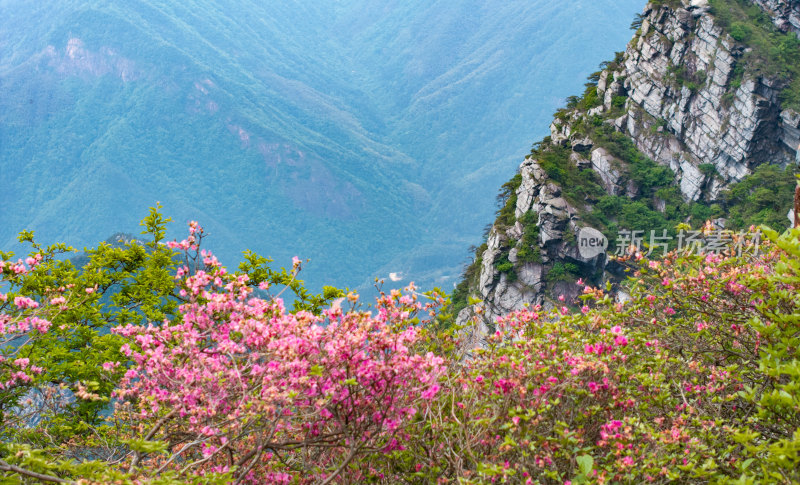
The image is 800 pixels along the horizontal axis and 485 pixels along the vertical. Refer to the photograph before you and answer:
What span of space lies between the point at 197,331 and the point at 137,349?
0.70 metres

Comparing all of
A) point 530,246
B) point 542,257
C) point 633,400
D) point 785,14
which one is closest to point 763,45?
point 785,14

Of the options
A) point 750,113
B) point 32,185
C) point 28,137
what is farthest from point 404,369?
point 28,137

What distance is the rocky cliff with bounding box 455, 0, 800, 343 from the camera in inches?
1960

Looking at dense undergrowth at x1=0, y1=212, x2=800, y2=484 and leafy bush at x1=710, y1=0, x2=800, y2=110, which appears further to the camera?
leafy bush at x1=710, y1=0, x2=800, y2=110

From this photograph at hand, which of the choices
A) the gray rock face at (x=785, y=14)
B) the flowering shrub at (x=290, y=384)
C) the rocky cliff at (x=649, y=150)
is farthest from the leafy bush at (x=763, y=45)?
the flowering shrub at (x=290, y=384)

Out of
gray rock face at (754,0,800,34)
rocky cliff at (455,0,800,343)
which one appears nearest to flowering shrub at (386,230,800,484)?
rocky cliff at (455,0,800,343)

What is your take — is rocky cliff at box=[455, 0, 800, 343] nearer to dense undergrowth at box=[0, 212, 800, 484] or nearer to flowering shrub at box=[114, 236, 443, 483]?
dense undergrowth at box=[0, 212, 800, 484]

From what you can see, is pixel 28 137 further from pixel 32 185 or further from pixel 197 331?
pixel 197 331

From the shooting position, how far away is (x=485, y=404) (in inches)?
178

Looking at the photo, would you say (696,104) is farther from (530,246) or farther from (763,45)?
(530,246)

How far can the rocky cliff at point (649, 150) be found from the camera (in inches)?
1960

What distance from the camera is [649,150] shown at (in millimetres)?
56094

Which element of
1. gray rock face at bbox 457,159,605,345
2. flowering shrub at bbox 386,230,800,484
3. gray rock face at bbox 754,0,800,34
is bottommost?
flowering shrub at bbox 386,230,800,484

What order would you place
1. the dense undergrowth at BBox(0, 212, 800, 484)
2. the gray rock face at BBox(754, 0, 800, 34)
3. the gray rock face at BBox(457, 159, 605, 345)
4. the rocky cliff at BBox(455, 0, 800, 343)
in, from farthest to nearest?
the gray rock face at BBox(754, 0, 800, 34) < the rocky cliff at BBox(455, 0, 800, 343) < the gray rock face at BBox(457, 159, 605, 345) < the dense undergrowth at BBox(0, 212, 800, 484)
